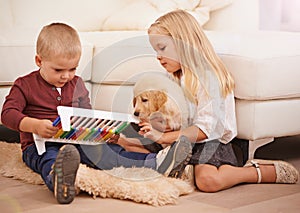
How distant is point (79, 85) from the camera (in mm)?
2021

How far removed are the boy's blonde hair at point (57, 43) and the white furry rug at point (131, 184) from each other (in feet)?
1.11

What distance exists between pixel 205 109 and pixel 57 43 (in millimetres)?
478

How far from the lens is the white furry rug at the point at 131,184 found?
1696 millimetres

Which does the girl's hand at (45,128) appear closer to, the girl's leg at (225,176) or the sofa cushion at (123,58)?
the girl's leg at (225,176)

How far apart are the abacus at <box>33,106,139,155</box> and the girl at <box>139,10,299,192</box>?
85 millimetres

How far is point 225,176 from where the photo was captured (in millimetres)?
1854

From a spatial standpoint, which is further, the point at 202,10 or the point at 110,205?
the point at 202,10

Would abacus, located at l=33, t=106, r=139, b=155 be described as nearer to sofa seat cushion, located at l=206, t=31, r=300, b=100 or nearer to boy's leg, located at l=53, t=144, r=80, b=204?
boy's leg, located at l=53, t=144, r=80, b=204

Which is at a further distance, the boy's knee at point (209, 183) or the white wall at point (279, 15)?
the white wall at point (279, 15)

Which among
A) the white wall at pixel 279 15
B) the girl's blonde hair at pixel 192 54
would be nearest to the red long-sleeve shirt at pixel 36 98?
the girl's blonde hair at pixel 192 54

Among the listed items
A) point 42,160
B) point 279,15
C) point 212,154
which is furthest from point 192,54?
point 279,15

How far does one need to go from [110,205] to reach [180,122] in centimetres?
38

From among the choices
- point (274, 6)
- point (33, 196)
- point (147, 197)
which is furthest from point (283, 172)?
point (274, 6)

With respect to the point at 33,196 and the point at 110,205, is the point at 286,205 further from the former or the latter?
the point at 33,196
